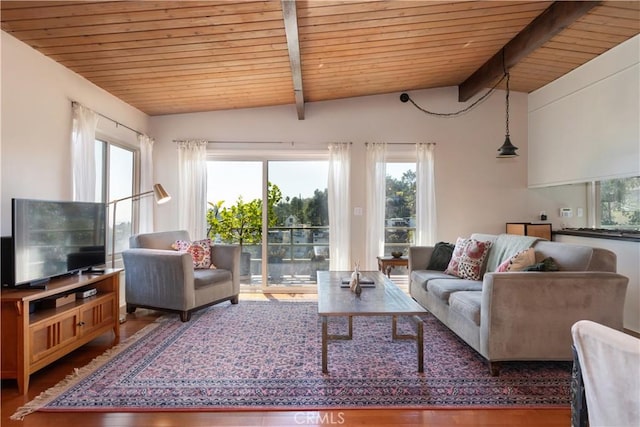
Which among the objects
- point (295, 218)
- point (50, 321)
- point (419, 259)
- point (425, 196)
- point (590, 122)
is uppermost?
point (590, 122)

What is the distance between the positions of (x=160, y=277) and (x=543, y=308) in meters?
3.33

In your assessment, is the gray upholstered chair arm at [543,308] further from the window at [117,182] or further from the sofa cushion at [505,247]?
the window at [117,182]

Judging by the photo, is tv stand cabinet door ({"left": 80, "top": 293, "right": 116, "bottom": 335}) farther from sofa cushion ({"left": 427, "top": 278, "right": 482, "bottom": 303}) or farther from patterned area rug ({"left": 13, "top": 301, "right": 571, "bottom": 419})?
sofa cushion ({"left": 427, "top": 278, "right": 482, "bottom": 303})

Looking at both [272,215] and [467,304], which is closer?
[467,304]

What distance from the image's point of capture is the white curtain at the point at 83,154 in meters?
3.11

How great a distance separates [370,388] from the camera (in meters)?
2.06

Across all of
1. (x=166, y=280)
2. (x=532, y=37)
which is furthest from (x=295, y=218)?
(x=532, y=37)

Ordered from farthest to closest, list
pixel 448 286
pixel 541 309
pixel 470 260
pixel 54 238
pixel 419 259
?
pixel 419 259 < pixel 470 260 < pixel 448 286 < pixel 54 238 < pixel 541 309

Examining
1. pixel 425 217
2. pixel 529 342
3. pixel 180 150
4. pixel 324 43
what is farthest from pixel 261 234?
pixel 529 342

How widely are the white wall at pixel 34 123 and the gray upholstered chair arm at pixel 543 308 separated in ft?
11.6

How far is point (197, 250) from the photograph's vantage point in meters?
3.92

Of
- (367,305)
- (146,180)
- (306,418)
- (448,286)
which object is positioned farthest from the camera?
(146,180)

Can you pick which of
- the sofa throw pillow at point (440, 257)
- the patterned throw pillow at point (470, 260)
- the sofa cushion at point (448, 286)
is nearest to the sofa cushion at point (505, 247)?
the patterned throw pillow at point (470, 260)

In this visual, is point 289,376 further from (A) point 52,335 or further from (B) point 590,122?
(B) point 590,122
